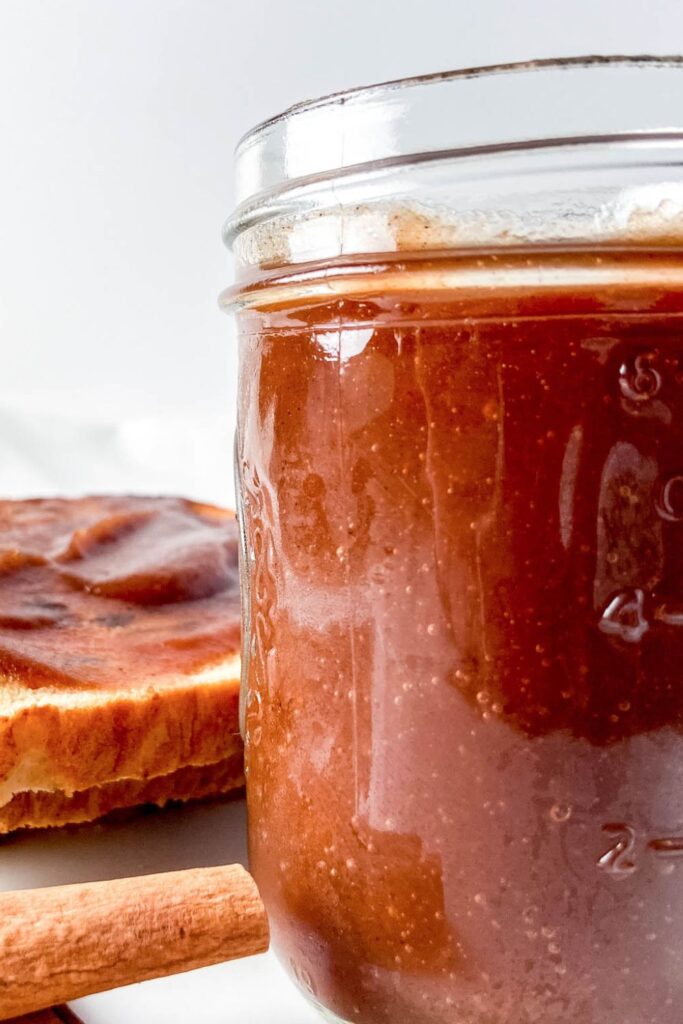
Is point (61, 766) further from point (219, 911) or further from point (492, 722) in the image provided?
point (492, 722)

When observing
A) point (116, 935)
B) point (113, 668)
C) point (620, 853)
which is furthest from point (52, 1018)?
point (620, 853)

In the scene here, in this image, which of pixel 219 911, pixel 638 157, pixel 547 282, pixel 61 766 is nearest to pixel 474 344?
pixel 547 282

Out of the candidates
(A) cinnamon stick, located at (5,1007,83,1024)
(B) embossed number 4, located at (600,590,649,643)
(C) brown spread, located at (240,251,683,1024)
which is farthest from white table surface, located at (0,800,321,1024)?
(B) embossed number 4, located at (600,590,649,643)

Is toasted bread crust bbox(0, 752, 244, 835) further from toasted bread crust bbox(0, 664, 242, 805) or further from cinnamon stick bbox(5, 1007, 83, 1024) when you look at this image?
cinnamon stick bbox(5, 1007, 83, 1024)

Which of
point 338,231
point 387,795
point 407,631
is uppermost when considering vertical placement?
point 338,231

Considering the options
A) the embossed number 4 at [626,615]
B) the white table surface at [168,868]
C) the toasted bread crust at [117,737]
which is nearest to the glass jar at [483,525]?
the embossed number 4 at [626,615]

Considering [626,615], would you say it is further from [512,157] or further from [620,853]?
[512,157]

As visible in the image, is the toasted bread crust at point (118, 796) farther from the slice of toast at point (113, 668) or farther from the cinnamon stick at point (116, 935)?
the cinnamon stick at point (116, 935)
